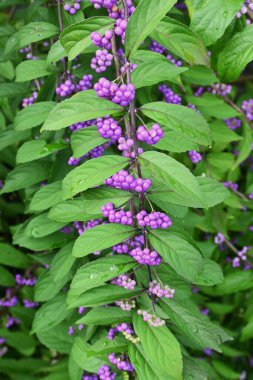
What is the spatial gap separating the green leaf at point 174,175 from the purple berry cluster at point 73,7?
2.78 ft

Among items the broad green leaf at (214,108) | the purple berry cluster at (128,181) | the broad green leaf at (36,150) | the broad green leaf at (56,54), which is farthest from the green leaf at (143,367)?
the broad green leaf at (214,108)

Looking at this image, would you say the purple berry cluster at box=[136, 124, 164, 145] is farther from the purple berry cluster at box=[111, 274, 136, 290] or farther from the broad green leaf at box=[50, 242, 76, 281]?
the broad green leaf at box=[50, 242, 76, 281]

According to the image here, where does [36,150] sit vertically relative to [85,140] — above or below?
below

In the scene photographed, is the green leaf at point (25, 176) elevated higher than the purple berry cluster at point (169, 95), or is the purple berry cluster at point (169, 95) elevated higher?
the purple berry cluster at point (169, 95)

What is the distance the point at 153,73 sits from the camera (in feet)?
5.01

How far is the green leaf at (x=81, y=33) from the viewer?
4.92ft

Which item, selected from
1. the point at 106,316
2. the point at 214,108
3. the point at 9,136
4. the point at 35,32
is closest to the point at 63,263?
the point at 106,316

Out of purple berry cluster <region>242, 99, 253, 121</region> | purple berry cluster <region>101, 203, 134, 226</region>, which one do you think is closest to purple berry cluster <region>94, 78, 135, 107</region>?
purple berry cluster <region>101, 203, 134, 226</region>

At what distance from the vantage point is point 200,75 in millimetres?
2377

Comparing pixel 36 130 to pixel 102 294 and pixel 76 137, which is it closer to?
pixel 76 137

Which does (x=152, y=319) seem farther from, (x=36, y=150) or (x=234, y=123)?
(x=234, y=123)

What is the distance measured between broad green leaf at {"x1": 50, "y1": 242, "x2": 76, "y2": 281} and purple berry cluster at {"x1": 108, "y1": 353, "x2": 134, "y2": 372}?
0.46 m

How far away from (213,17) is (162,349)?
1057 millimetres

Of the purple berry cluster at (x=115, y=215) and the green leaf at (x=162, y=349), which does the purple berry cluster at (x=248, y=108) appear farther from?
the green leaf at (x=162, y=349)
